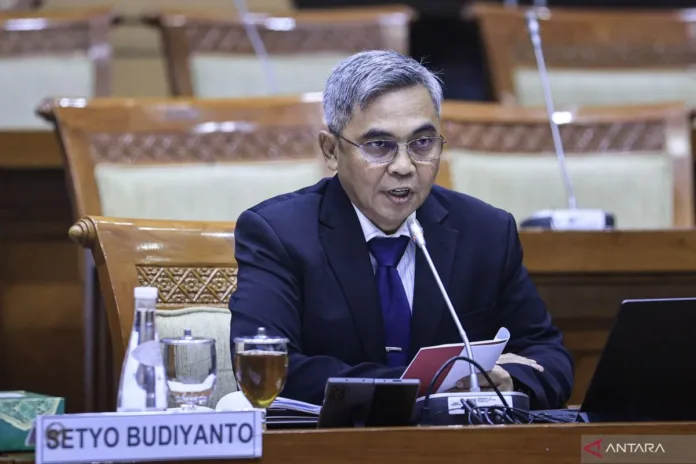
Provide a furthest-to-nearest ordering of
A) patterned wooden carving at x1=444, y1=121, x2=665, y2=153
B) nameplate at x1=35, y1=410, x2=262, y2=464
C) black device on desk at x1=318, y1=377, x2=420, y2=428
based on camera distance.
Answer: patterned wooden carving at x1=444, y1=121, x2=665, y2=153
black device on desk at x1=318, y1=377, x2=420, y2=428
nameplate at x1=35, y1=410, x2=262, y2=464

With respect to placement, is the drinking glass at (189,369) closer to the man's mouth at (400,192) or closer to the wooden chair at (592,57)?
the man's mouth at (400,192)

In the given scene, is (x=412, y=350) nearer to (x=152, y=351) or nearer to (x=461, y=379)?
(x=461, y=379)

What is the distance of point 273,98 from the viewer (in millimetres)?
2750

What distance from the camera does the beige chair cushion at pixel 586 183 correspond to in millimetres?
2748

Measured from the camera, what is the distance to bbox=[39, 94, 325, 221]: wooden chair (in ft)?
8.05

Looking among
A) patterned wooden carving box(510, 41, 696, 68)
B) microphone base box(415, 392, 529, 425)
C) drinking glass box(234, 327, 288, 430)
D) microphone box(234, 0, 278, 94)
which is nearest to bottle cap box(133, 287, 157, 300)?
drinking glass box(234, 327, 288, 430)

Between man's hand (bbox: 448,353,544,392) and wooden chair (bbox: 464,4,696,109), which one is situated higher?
wooden chair (bbox: 464,4,696,109)

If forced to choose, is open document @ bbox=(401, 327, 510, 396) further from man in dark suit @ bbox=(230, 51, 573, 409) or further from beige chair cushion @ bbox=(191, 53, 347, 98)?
beige chair cushion @ bbox=(191, 53, 347, 98)

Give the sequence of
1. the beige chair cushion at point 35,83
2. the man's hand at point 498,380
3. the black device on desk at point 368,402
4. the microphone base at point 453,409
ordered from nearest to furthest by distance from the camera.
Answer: the black device on desk at point 368,402 < the microphone base at point 453,409 < the man's hand at point 498,380 < the beige chair cushion at point 35,83

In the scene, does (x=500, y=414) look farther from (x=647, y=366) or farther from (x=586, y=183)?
(x=586, y=183)

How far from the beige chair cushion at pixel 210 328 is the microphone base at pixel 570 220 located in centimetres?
84

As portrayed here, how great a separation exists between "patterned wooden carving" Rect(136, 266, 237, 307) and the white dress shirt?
0.96ft

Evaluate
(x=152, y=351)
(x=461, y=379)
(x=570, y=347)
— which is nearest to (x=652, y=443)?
(x=461, y=379)

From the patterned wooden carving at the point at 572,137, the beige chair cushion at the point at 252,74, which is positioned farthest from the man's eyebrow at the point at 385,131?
the beige chair cushion at the point at 252,74
